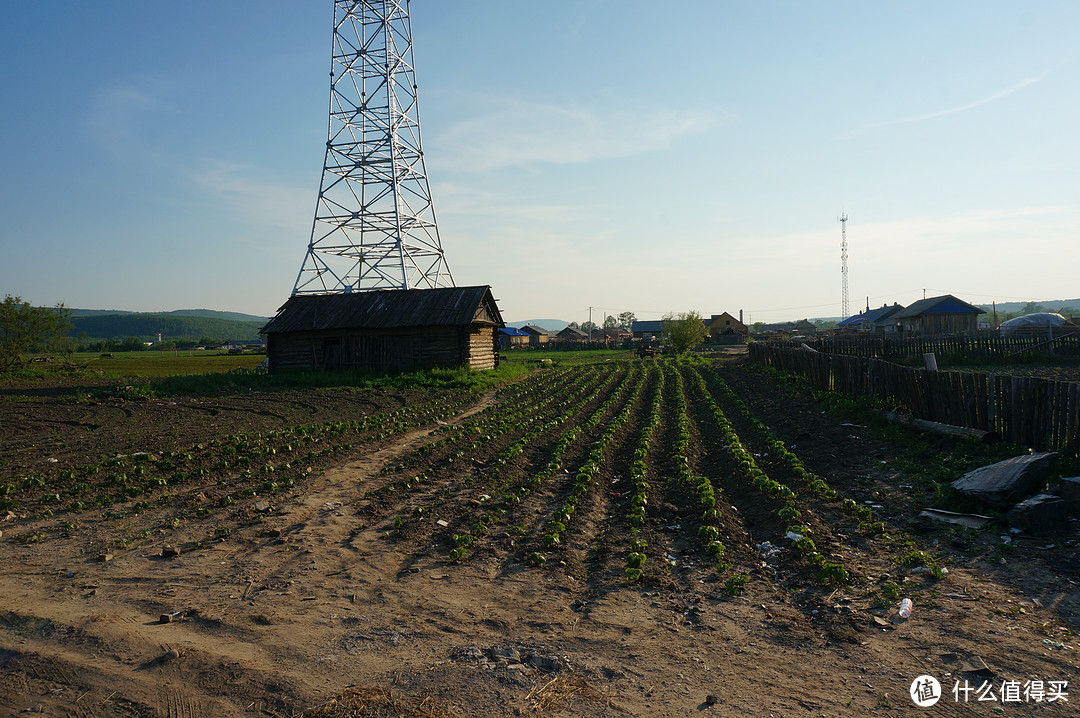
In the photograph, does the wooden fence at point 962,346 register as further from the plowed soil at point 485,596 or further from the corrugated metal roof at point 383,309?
the plowed soil at point 485,596

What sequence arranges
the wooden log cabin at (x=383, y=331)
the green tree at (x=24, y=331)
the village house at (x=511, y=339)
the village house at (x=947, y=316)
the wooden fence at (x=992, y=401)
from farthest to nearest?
the village house at (x=511, y=339) → the village house at (x=947, y=316) → the green tree at (x=24, y=331) → the wooden log cabin at (x=383, y=331) → the wooden fence at (x=992, y=401)

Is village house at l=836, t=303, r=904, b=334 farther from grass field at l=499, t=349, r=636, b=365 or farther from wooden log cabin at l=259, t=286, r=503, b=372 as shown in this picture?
wooden log cabin at l=259, t=286, r=503, b=372

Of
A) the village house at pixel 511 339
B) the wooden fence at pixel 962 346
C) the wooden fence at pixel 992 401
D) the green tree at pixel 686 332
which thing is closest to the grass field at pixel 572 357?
the green tree at pixel 686 332

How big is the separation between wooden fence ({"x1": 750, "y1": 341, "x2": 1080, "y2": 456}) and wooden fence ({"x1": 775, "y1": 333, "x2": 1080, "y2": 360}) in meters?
16.0

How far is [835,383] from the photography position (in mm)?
19125

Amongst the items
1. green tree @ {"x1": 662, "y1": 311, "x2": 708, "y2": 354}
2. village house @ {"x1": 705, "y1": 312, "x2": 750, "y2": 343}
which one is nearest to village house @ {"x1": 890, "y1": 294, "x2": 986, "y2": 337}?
green tree @ {"x1": 662, "y1": 311, "x2": 708, "y2": 354}

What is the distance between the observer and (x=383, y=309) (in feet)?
106

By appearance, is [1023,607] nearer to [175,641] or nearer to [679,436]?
[175,641]

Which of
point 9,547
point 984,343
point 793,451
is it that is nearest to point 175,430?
point 9,547

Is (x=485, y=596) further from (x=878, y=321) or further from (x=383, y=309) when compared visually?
(x=878, y=321)

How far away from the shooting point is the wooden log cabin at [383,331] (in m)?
31.1

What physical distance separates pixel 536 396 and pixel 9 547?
60.0ft

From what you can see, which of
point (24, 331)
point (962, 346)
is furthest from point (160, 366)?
point (962, 346)

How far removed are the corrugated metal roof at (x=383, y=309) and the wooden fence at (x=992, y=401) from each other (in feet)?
66.8
